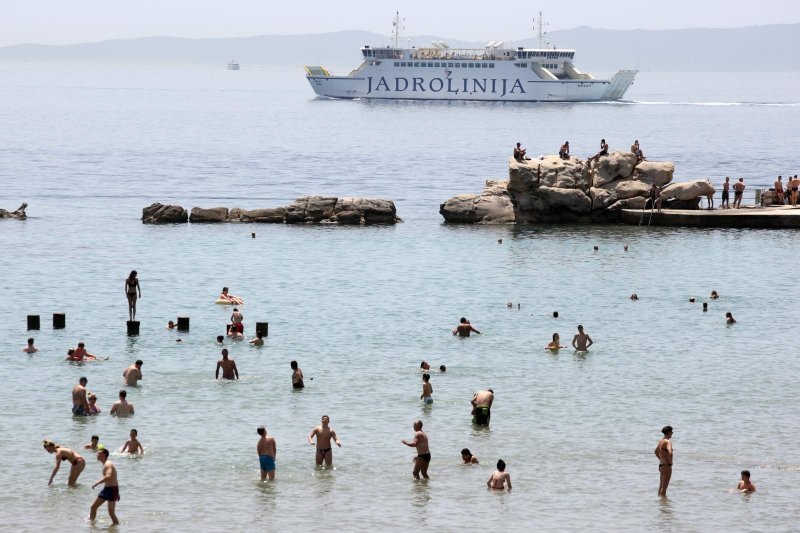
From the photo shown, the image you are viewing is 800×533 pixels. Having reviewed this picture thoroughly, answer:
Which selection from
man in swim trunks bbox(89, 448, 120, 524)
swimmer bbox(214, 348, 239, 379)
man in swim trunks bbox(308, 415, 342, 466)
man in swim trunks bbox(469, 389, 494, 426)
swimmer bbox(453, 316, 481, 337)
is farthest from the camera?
swimmer bbox(453, 316, 481, 337)

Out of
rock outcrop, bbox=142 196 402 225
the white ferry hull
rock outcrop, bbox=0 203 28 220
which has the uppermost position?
the white ferry hull

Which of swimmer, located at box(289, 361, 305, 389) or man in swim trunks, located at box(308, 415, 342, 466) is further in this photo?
swimmer, located at box(289, 361, 305, 389)

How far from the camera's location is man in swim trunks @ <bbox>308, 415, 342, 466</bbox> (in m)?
26.7

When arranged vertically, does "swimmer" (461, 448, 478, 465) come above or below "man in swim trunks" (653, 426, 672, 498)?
below

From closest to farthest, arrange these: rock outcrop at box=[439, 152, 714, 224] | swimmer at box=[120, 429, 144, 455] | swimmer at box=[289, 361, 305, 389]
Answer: swimmer at box=[120, 429, 144, 455]
swimmer at box=[289, 361, 305, 389]
rock outcrop at box=[439, 152, 714, 224]

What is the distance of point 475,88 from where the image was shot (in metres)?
194

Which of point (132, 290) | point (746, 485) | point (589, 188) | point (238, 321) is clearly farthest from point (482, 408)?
point (589, 188)

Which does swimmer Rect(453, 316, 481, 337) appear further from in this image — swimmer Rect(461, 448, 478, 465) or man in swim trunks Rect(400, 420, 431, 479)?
man in swim trunks Rect(400, 420, 431, 479)

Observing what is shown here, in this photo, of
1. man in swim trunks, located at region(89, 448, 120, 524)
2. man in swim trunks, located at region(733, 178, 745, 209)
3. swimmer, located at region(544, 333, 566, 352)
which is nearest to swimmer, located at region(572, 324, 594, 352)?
swimmer, located at region(544, 333, 566, 352)

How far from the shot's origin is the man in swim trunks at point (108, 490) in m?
23.1

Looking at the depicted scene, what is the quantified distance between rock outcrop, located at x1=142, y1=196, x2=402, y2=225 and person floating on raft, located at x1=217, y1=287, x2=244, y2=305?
18.4 metres

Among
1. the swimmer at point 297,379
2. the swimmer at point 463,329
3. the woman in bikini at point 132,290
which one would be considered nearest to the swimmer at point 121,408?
the swimmer at point 297,379

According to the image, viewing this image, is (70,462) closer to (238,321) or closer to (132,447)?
(132,447)

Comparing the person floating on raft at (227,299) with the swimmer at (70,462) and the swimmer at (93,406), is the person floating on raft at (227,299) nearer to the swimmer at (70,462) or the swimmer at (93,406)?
the swimmer at (93,406)
